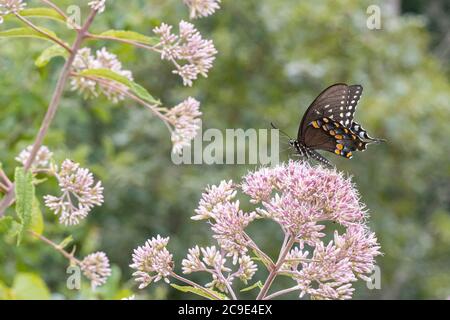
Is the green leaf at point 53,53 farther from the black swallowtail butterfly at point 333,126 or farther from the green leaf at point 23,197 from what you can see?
the black swallowtail butterfly at point 333,126

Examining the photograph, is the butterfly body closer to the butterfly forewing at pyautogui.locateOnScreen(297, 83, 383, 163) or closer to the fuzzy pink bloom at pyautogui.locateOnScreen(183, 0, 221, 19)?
the butterfly forewing at pyautogui.locateOnScreen(297, 83, 383, 163)

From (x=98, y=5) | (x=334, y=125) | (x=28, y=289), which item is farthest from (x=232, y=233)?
(x=334, y=125)

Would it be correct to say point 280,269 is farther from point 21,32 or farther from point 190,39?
point 21,32

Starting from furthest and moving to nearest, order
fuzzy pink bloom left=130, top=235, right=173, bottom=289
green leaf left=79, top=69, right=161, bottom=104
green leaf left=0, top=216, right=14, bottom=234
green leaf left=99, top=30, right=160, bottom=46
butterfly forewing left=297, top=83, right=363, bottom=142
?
butterfly forewing left=297, top=83, right=363, bottom=142 < green leaf left=99, top=30, right=160, bottom=46 < green leaf left=79, top=69, right=161, bottom=104 < green leaf left=0, top=216, right=14, bottom=234 < fuzzy pink bloom left=130, top=235, right=173, bottom=289

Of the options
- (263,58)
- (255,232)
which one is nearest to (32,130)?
(255,232)

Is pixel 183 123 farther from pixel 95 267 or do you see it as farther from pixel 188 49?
pixel 95 267

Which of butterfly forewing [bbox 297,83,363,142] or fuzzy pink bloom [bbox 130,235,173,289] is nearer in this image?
fuzzy pink bloom [bbox 130,235,173,289]

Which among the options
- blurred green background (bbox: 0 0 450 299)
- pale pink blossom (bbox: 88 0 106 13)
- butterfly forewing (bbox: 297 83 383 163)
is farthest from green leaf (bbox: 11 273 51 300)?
blurred green background (bbox: 0 0 450 299)
